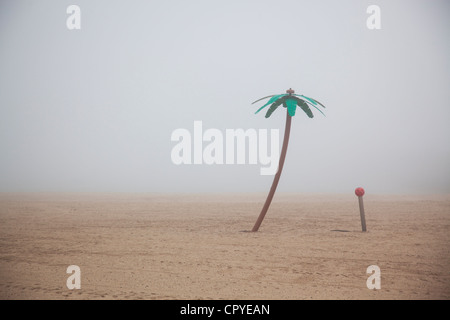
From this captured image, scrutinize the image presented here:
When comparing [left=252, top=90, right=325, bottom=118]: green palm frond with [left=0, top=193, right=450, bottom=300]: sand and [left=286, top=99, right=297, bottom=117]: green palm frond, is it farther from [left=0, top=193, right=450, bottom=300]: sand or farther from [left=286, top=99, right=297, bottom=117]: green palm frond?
[left=0, top=193, right=450, bottom=300]: sand

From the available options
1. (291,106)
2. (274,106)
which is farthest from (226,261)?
(274,106)

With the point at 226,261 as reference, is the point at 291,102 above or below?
above

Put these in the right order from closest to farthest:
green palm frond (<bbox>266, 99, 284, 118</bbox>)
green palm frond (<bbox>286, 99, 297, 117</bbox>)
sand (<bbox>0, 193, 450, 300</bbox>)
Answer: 1. sand (<bbox>0, 193, 450, 300</bbox>)
2. green palm frond (<bbox>286, 99, 297, 117</bbox>)
3. green palm frond (<bbox>266, 99, 284, 118</bbox>)

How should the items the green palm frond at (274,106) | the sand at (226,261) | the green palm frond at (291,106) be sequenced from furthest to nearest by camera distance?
the green palm frond at (274,106) → the green palm frond at (291,106) → the sand at (226,261)

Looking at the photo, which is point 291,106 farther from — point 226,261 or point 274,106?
point 226,261

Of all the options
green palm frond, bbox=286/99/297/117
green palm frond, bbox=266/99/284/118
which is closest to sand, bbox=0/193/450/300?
green palm frond, bbox=286/99/297/117

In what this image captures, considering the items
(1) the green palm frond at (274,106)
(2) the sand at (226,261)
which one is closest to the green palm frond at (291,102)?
(1) the green palm frond at (274,106)

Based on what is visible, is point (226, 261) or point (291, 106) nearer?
point (226, 261)

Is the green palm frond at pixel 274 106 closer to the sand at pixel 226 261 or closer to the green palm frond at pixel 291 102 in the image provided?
the green palm frond at pixel 291 102

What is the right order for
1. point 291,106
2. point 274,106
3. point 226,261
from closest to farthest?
point 226,261
point 291,106
point 274,106

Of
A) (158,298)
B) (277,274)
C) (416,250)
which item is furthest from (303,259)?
(158,298)

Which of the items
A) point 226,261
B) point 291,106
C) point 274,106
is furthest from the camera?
point 274,106
